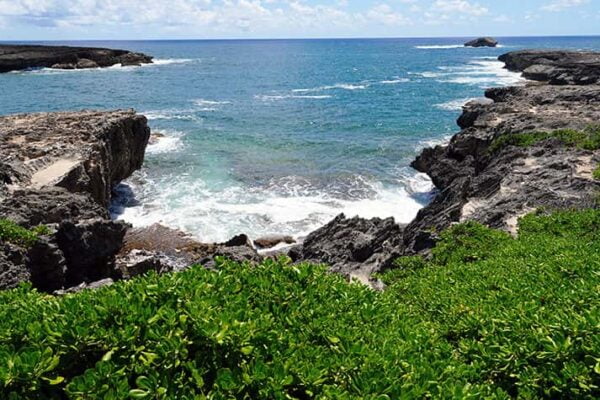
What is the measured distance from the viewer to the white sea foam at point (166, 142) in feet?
139

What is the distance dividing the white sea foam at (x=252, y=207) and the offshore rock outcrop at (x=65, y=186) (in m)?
2.65

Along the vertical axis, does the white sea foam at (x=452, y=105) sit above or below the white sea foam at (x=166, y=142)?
above

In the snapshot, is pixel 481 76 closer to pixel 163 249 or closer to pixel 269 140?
pixel 269 140

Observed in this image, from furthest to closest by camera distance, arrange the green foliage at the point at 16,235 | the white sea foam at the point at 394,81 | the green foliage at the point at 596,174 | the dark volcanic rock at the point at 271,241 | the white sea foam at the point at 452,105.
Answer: the white sea foam at the point at 394,81 < the white sea foam at the point at 452,105 < the dark volcanic rock at the point at 271,241 < the green foliage at the point at 596,174 < the green foliage at the point at 16,235

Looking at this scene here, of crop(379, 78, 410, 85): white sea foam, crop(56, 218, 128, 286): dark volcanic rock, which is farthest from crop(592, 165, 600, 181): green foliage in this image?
crop(379, 78, 410, 85): white sea foam

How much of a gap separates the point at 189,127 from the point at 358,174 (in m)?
22.2

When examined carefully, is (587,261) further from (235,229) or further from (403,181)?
→ (403,181)

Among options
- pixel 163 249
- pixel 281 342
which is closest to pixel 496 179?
pixel 163 249

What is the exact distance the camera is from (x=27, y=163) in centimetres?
2383

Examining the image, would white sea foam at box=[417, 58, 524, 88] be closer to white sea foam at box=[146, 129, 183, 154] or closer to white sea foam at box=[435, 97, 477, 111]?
white sea foam at box=[435, 97, 477, 111]

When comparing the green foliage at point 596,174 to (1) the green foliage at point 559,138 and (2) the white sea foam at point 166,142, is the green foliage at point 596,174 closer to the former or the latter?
(1) the green foliage at point 559,138

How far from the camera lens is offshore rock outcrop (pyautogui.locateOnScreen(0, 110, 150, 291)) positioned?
16344 millimetres

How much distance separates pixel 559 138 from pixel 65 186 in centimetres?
2343

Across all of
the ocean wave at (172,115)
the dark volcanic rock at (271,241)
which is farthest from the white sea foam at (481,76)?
the dark volcanic rock at (271,241)
